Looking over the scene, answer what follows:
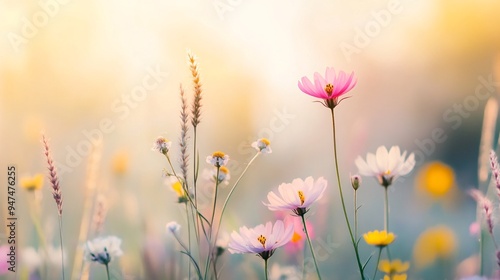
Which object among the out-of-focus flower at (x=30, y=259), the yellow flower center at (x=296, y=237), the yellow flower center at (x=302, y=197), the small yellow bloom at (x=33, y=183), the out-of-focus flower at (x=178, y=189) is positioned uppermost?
the small yellow bloom at (x=33, y=183)

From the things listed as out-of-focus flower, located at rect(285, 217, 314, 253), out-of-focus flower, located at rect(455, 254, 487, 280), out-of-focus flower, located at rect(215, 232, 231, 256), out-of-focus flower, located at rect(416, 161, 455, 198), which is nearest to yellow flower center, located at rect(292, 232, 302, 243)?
out-of-focus flower, located at rect(285, 217, 314, 253)

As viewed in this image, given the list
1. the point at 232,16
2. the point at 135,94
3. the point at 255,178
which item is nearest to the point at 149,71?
the point at 135,94

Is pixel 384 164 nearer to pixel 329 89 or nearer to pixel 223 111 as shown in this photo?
pixel 329 89

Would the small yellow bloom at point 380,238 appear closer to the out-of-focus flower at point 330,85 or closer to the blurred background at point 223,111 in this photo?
the out-of-focus flower at point 330,85

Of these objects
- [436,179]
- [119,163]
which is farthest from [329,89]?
[436,179]

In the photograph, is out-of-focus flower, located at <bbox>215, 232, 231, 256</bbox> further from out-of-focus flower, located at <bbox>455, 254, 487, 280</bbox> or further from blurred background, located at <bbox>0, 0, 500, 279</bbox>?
out-of-focus flower, located at <bbox>455, 254, 487, 280</bbox>

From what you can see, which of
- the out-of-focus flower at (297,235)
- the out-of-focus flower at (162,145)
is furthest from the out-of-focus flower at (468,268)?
the out-of-focus flower at (162,145)

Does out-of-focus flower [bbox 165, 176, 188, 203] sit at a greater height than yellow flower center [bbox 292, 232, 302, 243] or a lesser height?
greater
